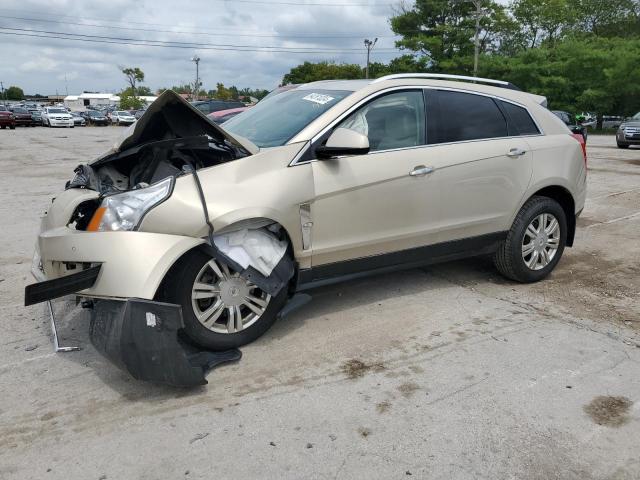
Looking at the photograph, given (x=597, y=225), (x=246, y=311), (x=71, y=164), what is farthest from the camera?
(x=71, y=164)

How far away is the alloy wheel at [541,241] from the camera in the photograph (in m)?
4.88

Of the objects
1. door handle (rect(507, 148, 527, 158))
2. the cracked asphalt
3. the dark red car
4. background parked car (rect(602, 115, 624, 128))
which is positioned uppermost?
the dark red car

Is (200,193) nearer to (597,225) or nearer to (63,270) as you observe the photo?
(63,270)

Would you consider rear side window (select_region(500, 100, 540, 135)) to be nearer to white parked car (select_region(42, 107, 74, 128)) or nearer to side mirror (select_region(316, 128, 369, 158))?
side mirror (select_region(316, 128, 369, 158))

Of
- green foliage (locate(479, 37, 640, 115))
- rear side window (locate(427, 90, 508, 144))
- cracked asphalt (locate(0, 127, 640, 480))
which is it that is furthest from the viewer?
green foliage (locate(479, 37, 640, 115))

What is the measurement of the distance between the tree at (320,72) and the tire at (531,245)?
218 feet

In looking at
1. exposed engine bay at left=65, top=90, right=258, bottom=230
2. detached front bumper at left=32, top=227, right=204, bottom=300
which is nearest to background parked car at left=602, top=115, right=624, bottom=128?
exposed engine bay at left=65, top=90, right=258, bottom=230

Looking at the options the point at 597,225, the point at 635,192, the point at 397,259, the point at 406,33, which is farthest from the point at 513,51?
the point at 397,259

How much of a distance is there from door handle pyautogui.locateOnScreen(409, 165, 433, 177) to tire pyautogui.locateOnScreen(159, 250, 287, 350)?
51.4 inches

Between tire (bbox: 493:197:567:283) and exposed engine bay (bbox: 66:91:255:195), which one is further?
tire (bbox: 493:197:567:283)

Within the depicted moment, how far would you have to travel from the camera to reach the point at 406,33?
47.2 meters

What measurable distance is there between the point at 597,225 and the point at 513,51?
161ft

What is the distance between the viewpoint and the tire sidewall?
476cm

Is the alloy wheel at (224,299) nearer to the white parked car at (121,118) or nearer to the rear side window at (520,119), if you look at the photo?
the rear side window at (520,119)
